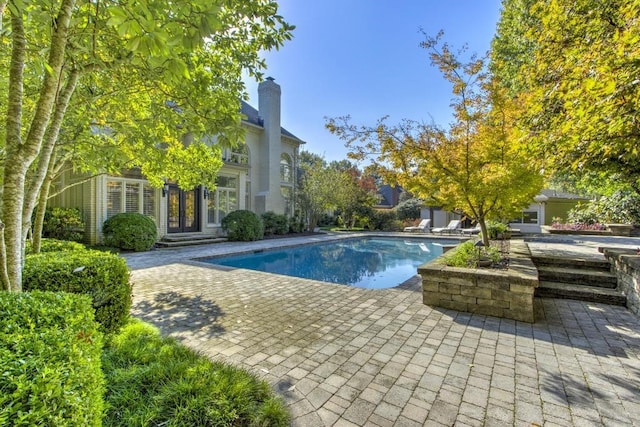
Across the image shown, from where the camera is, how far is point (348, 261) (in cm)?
1286

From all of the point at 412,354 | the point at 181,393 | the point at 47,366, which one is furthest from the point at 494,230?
the point at 47,366

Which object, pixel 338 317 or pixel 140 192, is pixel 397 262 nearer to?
pixel 338 317

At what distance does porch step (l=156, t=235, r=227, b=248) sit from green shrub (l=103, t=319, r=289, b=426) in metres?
10.9

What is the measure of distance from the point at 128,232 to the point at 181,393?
1087 centimetres

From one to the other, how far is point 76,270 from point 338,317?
11.5 ft

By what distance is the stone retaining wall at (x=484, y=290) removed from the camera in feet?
14.9

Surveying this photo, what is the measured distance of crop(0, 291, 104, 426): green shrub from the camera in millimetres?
1173

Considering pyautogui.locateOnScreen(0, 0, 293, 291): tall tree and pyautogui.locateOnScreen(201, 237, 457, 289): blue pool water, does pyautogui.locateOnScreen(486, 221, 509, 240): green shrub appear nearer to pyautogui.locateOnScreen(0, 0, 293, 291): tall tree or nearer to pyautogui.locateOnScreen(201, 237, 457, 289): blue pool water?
pyautogui.locateOnScreen(201, 237, 457, 289): blue pool water

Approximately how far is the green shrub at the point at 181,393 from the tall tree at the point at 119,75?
127 cm

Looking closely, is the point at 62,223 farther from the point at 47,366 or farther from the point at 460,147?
the point at 460,147

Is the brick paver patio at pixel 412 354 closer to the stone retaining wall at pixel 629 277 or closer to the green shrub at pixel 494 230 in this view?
the stone retaining wall at pixel 629 277

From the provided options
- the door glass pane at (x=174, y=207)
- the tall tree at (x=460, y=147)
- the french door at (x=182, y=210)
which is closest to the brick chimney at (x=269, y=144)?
the french door at (x=182, y=210)

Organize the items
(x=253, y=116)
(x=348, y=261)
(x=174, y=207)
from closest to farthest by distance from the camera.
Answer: (x=348, y=261) → (x=174, y=207) → (x=253, y=116)

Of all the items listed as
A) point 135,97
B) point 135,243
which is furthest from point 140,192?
point 135,97
